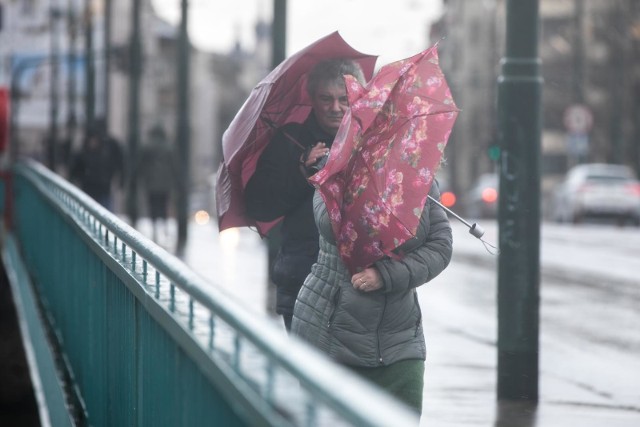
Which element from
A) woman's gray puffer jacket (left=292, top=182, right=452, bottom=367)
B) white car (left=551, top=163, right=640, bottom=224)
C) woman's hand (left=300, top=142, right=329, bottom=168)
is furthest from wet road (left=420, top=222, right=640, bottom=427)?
white car (left=551, top=163, right=640, bottom=224)

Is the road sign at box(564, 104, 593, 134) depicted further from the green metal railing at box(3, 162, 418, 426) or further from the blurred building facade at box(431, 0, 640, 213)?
the green metal railing at box(3, 162, 418, 426)

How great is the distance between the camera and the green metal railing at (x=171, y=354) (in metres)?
2.76

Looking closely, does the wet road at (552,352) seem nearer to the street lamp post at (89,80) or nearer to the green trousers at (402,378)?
the green trousers at (402,378)

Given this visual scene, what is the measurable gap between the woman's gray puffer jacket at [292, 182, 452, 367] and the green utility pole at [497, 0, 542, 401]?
310 cm

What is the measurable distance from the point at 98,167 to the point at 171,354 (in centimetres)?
1860

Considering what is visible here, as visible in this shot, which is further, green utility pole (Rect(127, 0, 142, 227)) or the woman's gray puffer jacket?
green utility pole (Rect(127, 0, 142, 227))

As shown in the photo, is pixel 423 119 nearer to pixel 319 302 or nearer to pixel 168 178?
pixel 319 302

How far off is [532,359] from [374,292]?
3.42 meters

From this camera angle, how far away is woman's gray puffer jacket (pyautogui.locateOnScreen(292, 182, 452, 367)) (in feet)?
17.9

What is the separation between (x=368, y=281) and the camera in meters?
5.41

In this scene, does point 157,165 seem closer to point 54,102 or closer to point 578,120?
point 578,120

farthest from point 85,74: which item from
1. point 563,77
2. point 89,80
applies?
point 563,77

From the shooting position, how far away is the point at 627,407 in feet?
28.6

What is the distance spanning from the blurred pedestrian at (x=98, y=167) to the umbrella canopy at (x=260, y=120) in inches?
620
